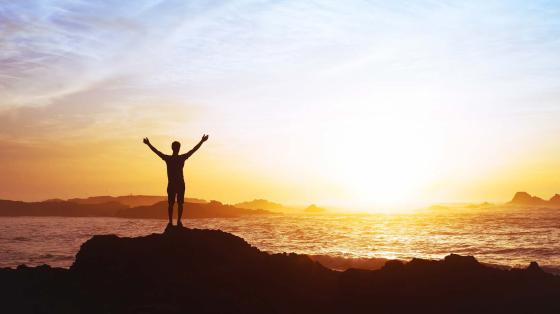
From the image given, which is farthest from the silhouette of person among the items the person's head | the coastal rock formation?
the coastal rock formation

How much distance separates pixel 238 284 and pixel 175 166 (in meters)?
4.08

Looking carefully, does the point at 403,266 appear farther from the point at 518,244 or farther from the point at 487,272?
the point at 518,244

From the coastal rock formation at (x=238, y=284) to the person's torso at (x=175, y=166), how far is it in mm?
1691

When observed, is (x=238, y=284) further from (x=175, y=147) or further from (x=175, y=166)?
(x=175, y=147)

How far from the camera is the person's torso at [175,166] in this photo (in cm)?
1612

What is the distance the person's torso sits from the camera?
52.9 feet

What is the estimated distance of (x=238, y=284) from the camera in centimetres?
1512

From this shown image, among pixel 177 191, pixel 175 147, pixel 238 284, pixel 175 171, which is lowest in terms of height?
pixel 238 284

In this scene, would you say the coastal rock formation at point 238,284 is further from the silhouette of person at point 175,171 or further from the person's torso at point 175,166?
the person's torso at point 175,166

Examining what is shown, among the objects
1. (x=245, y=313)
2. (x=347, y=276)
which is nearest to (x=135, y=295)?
(x=245, y=313)

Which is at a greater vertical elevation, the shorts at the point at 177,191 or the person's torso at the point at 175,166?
the person's torso at the point at 175,166

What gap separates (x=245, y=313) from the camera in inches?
541

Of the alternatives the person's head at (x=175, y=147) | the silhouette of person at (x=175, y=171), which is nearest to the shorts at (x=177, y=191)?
the silhouette of person at (x=175, y=171)

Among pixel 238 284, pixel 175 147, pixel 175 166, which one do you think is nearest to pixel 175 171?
pixel 175 166
